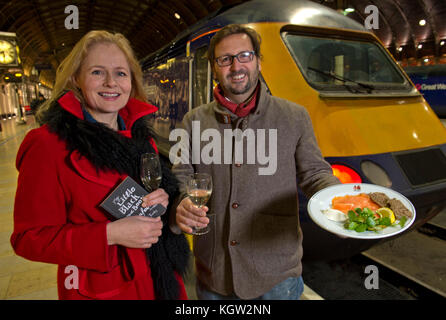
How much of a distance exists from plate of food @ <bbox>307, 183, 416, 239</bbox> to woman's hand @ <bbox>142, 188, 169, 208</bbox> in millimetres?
752

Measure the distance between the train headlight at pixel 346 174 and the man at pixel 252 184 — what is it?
1170mm

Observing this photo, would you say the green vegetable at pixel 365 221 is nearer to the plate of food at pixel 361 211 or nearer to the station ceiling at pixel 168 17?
the plate of food at pixel 361 211

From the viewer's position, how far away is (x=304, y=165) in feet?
5.76

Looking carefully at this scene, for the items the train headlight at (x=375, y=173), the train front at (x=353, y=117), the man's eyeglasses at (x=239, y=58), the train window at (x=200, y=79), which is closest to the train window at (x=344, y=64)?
the train front at (x=353, y=117)

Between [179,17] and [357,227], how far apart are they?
25101mm

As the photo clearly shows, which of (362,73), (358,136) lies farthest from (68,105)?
(362,73)

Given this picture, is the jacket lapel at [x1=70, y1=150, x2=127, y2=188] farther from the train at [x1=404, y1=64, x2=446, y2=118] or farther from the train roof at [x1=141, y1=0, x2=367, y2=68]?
the train at [x1=404, y1=64, x2=446, y2=118]

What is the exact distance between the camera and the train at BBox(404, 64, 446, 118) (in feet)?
46.1

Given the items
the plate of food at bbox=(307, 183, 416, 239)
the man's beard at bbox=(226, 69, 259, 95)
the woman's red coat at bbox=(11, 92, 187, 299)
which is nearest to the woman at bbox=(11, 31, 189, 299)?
the woman's red coat at bbox=(11, 92, 187, 299)

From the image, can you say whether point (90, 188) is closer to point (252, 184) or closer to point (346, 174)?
point (252, 184)

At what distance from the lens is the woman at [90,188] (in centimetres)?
135

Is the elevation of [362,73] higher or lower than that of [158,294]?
higher
